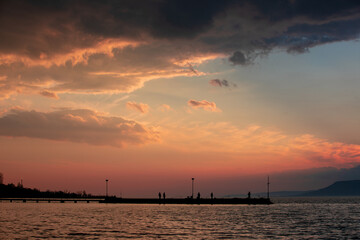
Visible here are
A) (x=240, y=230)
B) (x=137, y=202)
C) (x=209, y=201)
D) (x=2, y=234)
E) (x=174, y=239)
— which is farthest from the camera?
(x=137, y=202)

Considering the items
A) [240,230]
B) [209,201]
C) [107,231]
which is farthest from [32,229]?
[209,201]

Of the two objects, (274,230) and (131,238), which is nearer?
(131,238)

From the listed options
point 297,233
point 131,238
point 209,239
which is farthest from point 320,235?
point 131,238

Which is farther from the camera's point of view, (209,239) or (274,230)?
(274,230)

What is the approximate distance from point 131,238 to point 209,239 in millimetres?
10508

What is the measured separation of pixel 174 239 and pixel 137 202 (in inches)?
5593

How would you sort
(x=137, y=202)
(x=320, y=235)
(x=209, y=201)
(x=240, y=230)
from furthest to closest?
(x=137, y=202)
(x=209, y=201)
(x=240, y=230)
(x=320, y=235)

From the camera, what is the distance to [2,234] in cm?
5875

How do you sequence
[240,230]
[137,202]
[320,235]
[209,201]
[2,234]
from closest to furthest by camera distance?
[2,234] < [320,235] < [240,230] < [209,201] < [137,202]

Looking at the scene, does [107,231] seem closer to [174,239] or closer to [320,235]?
[174,239]

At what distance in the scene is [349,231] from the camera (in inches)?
2810

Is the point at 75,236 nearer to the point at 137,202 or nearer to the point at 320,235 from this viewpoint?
the point at 320,235

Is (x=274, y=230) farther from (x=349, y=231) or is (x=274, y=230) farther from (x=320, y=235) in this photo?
(x=349, y=231)

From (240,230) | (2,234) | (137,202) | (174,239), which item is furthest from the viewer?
(137,202)
